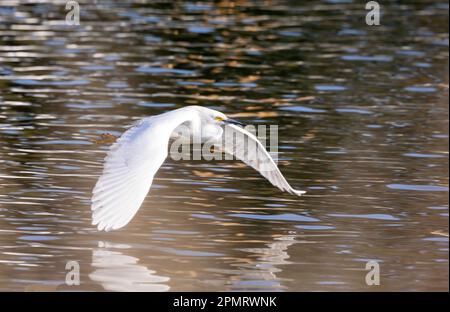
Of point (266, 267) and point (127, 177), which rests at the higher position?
point (127, 177)

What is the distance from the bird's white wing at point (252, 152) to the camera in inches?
465

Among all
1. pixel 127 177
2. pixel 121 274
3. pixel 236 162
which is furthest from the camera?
pixel 236 162

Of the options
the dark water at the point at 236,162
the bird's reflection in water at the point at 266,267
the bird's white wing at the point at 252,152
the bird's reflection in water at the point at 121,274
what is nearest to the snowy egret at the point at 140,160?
the bird's white wing at the point at 252,152

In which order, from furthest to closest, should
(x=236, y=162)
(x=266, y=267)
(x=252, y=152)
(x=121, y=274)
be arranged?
(x=236, y=162) < (x=252, y=152) < (x=266, y=267) < (x=121, y=274)

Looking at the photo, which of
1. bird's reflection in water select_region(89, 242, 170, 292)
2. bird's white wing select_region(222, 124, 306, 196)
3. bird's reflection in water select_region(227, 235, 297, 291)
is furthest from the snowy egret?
bird's reflection in water select_region(227, 235, 297, 291)

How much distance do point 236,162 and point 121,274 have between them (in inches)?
189

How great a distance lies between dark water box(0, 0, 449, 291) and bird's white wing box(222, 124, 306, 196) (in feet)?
1.34

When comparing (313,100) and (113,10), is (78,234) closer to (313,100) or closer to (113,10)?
(313,100)

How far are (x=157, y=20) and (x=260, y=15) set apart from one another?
2.65m

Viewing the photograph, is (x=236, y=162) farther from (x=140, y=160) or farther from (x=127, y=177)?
(x=127, y=177)

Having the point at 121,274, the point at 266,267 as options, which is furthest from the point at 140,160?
the point at 266,267

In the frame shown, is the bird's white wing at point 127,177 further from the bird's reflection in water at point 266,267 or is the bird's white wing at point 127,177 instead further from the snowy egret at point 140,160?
the bird's reflection in water at point 266,267

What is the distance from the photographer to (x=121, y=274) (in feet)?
32.9

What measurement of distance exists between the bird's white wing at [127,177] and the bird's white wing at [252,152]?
1434mm
